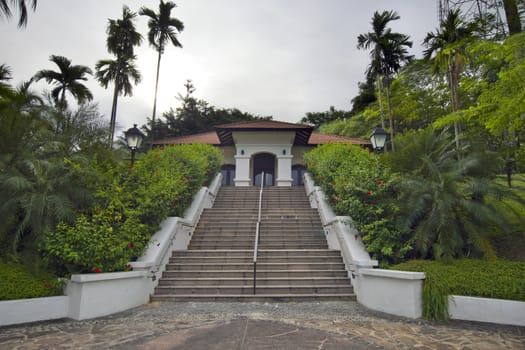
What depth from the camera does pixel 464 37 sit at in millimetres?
10727

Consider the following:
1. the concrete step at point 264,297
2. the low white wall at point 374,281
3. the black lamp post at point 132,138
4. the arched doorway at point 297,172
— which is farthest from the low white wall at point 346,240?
the arched doorway at point 297,172

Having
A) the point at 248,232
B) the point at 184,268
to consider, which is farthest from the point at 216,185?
the point at 184,268

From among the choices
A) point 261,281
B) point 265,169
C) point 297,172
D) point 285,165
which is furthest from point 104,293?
point 265,169

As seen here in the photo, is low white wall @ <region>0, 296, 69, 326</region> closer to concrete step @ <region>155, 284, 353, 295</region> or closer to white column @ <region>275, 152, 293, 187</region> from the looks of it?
concrete step @ <region>155, 284, 353, 295</region>

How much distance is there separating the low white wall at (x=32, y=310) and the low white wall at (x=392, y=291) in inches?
222

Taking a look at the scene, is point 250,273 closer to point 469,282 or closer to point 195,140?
point 469,282

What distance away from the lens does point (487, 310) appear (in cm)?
497

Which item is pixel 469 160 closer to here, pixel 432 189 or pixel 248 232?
pixel 432 189

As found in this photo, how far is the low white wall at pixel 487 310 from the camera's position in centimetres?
484

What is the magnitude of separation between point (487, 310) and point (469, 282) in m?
0.47

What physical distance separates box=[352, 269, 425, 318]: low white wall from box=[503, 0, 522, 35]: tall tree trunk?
7.51m

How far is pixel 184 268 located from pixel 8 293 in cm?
349

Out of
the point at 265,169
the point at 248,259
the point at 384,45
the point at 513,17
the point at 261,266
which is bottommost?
the point at 261,266

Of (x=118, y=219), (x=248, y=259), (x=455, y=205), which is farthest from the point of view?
(x=248, y=259)
